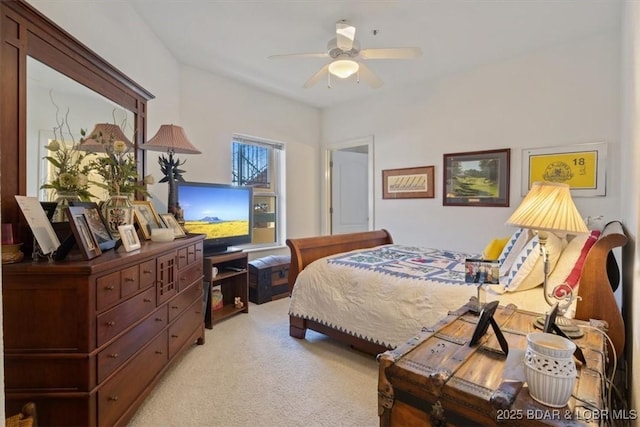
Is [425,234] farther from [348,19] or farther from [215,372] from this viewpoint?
[215,372]

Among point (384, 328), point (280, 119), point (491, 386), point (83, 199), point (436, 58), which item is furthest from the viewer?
point (280, 119)

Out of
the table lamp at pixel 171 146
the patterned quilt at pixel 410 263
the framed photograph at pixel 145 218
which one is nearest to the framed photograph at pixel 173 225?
the framed photograph at pixel 145 218

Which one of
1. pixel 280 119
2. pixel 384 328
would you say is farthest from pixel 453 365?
pixel 280 119

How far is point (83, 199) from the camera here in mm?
1874

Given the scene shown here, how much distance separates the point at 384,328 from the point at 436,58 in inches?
111

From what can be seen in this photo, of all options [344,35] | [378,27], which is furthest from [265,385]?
[378,27]

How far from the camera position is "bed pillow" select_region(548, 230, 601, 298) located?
5.65 ft

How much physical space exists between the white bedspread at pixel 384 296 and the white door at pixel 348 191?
2.50 metres

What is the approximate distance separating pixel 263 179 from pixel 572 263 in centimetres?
370

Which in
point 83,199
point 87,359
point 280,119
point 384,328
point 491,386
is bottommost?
point 384,328

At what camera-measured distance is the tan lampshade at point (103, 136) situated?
2021 millimetres

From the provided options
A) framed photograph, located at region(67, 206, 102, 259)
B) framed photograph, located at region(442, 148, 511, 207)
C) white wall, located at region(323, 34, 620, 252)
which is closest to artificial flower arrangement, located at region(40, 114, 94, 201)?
framed photograph, located at region(67, 206, 102, 259)

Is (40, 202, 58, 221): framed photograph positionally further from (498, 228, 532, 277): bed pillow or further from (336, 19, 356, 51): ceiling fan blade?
(498, 228, 532, 277): bed pillow

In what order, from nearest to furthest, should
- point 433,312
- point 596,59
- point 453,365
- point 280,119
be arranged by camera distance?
point 453,365 < point 433,312 < point 596,59 < point 280,119
